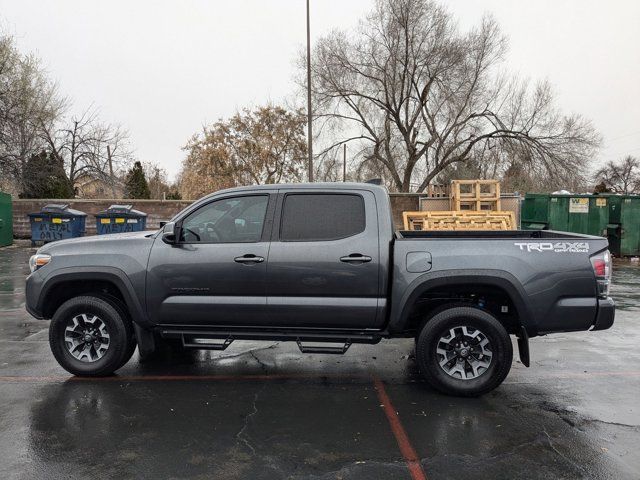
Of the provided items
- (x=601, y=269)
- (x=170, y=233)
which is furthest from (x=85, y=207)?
(x=601, y=269)

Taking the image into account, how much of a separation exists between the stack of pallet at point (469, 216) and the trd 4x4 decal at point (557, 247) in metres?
9.21

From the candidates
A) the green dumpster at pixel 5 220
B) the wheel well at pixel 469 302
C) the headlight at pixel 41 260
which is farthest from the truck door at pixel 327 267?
the green dumpster at pixel 5 220

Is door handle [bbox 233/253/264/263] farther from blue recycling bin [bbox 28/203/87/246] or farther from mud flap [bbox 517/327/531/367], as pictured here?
blue recycling bin [bbox 28/203/87/246]

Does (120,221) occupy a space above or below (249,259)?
above

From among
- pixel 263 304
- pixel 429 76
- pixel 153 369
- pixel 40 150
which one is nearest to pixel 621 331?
pixel 263 304

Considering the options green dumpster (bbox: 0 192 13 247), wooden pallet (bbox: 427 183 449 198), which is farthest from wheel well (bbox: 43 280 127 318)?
green dumpster (bbox: 0 192 13 247)

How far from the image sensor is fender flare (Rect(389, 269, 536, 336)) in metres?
4.31

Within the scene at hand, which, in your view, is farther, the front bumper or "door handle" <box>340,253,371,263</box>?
the front bumper

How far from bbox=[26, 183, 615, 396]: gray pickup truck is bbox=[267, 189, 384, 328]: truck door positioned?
0.03 ft

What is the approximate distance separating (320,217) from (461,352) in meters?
1.78

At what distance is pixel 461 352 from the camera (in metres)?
4.48

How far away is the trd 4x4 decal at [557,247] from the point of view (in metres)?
4.31

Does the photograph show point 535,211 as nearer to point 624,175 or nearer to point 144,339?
point 144,339

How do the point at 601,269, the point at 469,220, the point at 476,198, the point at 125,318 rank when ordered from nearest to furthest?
the point at 601,269 → the point at 125,318 → the point at 469,220 → the point at 476,198
